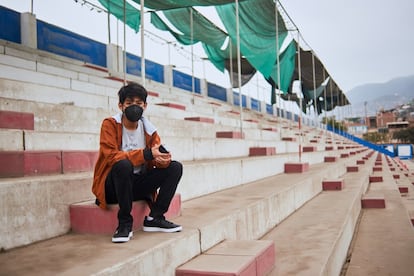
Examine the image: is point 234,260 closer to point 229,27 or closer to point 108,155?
point 108,155

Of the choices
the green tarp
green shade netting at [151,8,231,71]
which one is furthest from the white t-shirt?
green shade netting at [151,8,231,71]

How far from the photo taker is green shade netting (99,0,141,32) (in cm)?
955

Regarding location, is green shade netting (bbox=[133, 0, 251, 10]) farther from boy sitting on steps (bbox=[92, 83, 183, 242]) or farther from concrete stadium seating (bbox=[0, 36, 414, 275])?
boy sitting on steps (bbox=[92, 83, 183, 242])

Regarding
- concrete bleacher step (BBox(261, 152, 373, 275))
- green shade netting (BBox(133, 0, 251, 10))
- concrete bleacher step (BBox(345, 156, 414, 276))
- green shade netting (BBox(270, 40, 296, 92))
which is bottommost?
concrete bleacher step (BBox(345, 156, 414, 276))

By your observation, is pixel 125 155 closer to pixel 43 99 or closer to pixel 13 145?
pixel 13 145

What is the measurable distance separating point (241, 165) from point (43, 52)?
5.35m

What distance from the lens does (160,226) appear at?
2.28 m

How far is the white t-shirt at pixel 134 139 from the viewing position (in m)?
2.36

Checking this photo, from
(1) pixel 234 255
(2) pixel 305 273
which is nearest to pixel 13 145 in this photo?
(1) pixel 234 255

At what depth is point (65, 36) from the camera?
8961mm

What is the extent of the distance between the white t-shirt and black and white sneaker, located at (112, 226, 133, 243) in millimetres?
384

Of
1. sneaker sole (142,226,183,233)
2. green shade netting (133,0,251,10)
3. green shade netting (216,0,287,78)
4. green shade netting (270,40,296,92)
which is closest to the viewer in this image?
sneaker sole (142,226,183,233)

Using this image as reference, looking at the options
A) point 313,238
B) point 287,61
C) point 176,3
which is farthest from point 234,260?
point 287,61

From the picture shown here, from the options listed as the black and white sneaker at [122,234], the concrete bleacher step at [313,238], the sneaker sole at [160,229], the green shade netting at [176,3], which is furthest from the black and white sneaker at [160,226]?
the green shade netting at [176,3]
